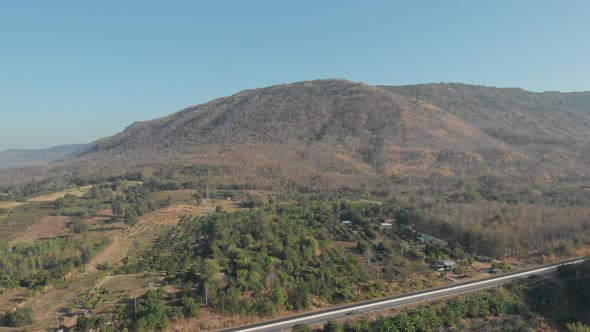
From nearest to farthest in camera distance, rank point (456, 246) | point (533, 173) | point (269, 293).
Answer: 1. point (269, 293)
2. point (456, 246)
3. point (533, 173)

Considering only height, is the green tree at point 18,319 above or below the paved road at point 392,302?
above

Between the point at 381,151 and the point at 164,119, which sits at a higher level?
the point at 164,119

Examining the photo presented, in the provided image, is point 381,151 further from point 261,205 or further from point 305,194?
point 261,205

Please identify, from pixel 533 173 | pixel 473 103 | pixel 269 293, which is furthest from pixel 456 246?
pixel 473 103

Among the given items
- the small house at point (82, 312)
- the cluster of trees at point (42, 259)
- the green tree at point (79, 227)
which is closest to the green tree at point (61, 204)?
the green tree at point (79, 227)

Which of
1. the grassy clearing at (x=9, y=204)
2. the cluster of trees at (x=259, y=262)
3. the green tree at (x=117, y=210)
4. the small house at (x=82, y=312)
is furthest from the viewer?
the grassy clearing at (x=9, y=204)

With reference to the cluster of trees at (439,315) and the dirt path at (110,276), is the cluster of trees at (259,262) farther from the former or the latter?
the cluster of trees at (439,315)
